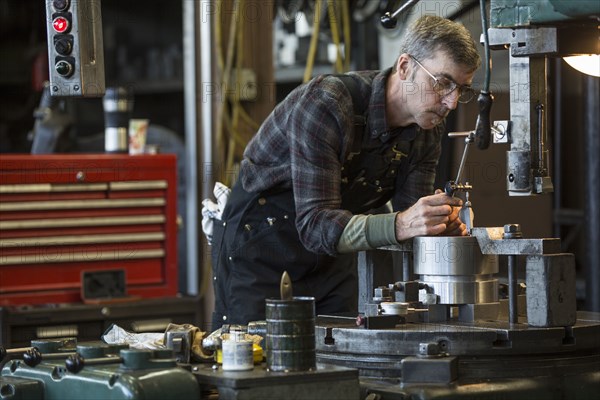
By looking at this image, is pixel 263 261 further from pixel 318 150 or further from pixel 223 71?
pixel 223 71

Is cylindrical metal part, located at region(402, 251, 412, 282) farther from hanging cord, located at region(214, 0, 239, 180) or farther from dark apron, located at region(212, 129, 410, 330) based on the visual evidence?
hanging cord, located at region(214, 0, 239, 180)

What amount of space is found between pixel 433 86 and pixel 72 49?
0.76 meters

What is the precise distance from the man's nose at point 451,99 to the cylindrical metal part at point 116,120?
5.14 feet

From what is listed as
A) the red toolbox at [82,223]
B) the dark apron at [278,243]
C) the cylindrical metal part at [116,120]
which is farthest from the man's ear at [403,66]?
the cylindrical metal part at [116,120]

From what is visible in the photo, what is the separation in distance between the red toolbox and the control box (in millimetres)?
1225

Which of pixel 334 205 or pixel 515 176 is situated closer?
pixel 515 176

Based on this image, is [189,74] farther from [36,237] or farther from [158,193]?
[36,237]

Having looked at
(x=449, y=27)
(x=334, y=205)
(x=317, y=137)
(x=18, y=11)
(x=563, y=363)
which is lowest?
(x=563, y=363)

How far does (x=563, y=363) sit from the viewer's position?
6.07ft

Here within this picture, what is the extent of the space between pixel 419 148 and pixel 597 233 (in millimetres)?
1494

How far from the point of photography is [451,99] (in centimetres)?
237

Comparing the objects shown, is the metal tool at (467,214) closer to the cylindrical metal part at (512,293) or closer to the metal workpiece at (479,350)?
the cylindrical metal part at (512,293)

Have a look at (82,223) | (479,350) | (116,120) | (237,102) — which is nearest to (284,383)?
(479,350)

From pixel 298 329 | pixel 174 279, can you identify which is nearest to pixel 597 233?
pixel 174 279
